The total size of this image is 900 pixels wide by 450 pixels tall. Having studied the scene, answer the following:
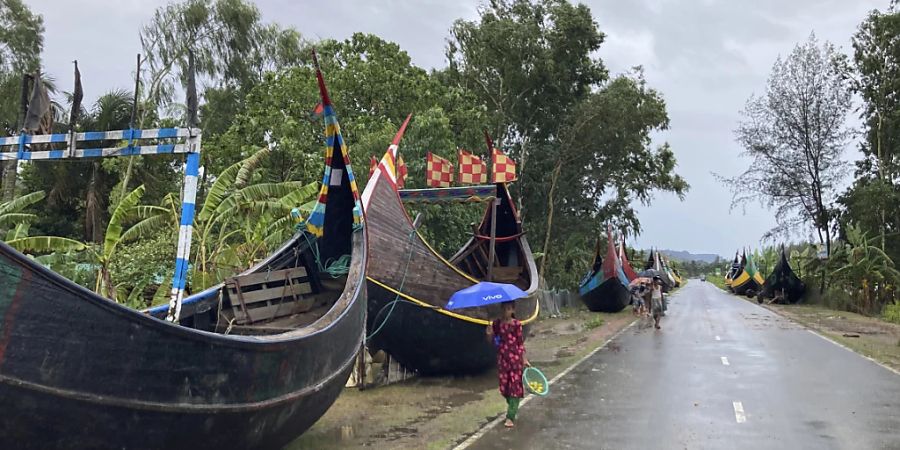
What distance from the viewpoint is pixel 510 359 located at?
25.5 ft

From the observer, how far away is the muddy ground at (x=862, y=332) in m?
14.1

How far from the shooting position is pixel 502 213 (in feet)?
49.2

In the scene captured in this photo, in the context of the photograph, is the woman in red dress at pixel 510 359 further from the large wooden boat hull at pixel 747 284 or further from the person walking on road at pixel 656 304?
the large wooden boat hull at pixel 747 284

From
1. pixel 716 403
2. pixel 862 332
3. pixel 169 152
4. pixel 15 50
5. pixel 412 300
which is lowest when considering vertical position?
pixel 716 403

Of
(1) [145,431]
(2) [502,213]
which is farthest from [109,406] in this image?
(2) [502,213]

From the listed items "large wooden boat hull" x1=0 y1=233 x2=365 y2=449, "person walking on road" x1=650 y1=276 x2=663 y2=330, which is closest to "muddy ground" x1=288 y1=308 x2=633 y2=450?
"large wooden boat hull" x1=0 y1=233 x2=365 y2=449

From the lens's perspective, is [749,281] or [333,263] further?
[749,281]

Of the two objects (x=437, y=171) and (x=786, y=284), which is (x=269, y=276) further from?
(x=786, y=284)

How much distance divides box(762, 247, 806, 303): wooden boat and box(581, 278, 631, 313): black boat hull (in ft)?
41.4

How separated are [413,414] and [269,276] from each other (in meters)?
2.45

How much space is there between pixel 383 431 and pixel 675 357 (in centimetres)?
811

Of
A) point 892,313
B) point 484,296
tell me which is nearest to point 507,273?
point 484,296

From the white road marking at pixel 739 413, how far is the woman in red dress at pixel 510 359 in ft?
8.49

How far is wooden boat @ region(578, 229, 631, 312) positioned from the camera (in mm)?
27656
